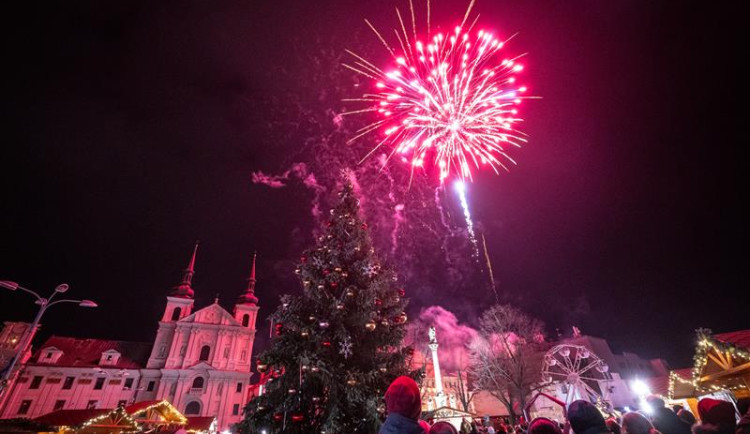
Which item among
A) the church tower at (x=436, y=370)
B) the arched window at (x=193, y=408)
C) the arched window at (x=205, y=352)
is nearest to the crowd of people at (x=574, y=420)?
the church tower at (x=436, y=370)

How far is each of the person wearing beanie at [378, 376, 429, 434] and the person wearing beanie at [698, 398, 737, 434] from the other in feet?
12.1

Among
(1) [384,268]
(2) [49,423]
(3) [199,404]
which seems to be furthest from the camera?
(3) [199,404]

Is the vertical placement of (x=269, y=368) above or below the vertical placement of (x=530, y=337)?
below

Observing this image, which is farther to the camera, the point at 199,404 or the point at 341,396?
the point at 199,404

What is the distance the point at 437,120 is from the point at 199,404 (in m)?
45.4

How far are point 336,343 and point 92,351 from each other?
5329 cm

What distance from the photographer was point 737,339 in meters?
10.9

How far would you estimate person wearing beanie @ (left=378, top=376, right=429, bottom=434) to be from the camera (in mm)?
3431

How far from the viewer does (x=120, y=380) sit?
41.1 m

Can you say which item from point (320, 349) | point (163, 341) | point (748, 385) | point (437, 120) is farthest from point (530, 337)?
point (163, 341)

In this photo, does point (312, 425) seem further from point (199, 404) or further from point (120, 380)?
point (120, 380)

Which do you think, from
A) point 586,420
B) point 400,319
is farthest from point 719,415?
point 400,319

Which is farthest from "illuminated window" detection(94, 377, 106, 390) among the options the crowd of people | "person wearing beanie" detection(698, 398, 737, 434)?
"person wearing beanie" detection(698, 398, 737, 434)

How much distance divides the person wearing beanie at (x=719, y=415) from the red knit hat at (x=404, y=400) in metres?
3.68
